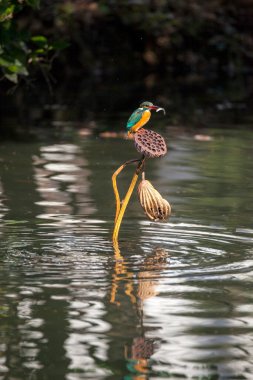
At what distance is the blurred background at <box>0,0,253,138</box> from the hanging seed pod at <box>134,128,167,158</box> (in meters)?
8.66

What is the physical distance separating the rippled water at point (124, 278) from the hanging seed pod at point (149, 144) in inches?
22.9

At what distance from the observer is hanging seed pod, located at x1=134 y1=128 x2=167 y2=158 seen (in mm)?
5840

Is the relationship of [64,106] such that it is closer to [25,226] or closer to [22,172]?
[22,172]

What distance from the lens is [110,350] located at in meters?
4.45

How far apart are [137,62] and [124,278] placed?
19.0 m

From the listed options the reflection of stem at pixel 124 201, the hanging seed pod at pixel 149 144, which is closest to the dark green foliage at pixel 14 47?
the reflection of stem at pixel 124 201

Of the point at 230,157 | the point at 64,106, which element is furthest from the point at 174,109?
the point at 230,157

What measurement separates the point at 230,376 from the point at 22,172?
19.2ft

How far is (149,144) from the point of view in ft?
19.3

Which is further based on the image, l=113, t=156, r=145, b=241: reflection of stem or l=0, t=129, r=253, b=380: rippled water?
l=113, t=156, r=145, b=241: reflection of stem

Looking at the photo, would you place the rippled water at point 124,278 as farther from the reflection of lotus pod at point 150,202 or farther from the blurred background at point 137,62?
the blurred background at point 137,62

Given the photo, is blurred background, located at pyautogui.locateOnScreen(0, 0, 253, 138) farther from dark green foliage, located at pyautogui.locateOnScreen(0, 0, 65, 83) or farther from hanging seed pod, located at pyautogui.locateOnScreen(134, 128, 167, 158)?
hanging seed pod, located at pyautogui.locateOnScreen(134, 128, 167, 158)

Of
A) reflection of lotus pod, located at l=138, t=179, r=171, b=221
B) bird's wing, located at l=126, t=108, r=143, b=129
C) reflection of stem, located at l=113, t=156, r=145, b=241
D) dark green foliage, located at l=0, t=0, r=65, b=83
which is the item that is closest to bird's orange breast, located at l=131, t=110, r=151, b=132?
bird's wing, located at l=126, t=108, r=143, b=129

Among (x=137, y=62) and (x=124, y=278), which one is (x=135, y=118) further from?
(x=137, y=62)
